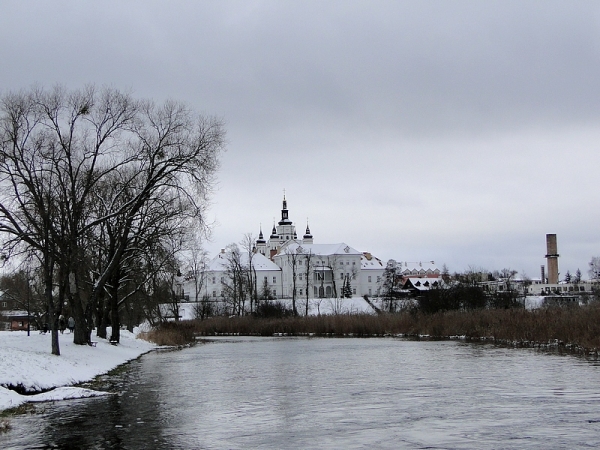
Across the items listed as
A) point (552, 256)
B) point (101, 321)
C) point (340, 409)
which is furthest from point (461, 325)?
point (552, 256)

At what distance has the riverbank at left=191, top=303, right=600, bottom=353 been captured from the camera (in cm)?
4088

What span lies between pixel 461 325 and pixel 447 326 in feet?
7.03

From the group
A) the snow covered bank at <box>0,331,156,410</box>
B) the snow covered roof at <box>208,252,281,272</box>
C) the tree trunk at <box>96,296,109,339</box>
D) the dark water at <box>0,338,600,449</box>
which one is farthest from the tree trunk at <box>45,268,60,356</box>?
the snow covered roof at <box>208,252,281,272</box>

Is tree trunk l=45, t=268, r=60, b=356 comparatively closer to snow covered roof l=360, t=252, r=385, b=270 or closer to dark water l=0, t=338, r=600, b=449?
dark water l=0, t=338, r=600, b=449

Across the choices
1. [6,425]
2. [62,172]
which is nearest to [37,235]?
[62,172]

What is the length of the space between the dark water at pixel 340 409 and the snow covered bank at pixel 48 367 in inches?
43.9

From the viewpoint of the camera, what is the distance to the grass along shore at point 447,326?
135 ft

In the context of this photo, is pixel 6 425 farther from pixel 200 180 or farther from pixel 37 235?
pixel 200 180

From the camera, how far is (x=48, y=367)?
27.1m

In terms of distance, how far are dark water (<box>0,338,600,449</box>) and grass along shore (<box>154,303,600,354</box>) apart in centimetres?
699

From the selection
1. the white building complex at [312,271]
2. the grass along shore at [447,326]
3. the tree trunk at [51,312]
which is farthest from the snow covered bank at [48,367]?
the white building complex at [312,271]

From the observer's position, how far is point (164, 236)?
40375 millimetres

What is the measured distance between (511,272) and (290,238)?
A: 193 feet

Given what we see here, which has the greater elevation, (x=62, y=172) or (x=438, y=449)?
(x=62, y=172)
